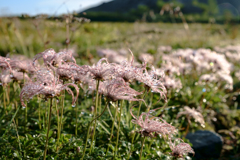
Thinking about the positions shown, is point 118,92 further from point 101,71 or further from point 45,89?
point 45,89

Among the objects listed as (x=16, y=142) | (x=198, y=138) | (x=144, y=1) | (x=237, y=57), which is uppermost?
(x=144, y=1)

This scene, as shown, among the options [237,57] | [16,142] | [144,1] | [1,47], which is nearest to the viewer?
[16,142]

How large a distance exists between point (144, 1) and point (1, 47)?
7911 centimetres

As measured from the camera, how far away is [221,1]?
96250 millimetres

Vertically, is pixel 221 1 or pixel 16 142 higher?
pixel 221 1

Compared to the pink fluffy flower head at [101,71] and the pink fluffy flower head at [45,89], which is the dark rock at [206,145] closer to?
the pink fluffy flower head at [101,71]

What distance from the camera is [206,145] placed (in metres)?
3.54

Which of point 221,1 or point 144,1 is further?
point 221,1

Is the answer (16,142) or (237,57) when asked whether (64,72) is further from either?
(237,57)

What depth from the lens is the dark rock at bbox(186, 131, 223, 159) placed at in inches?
139

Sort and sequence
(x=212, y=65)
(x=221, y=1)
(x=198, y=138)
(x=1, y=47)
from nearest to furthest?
(x=198, y=138)
(x=212, y=65)
(x=1, y=47)
(x=221, y=1)

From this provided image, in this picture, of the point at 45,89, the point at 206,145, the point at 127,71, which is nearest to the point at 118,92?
the point at 127,71

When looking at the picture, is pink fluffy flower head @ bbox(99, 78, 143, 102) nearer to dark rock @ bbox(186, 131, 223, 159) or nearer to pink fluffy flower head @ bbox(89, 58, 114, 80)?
pink fluffy flower head @ bbox(89, 58, 114, 80)

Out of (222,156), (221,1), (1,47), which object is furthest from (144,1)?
(222,156)
